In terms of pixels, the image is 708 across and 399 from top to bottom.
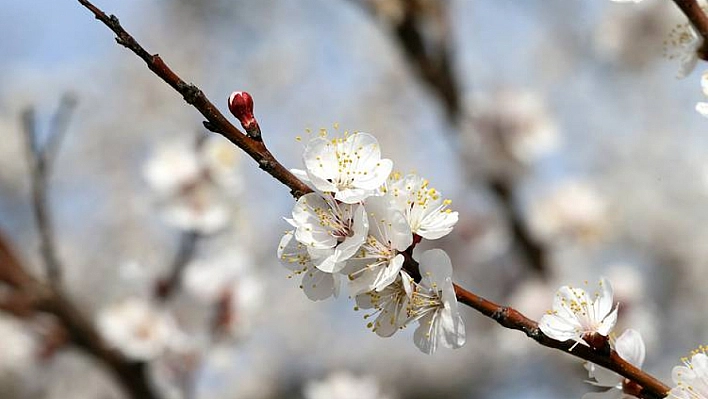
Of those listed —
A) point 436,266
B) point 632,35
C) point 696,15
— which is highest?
point 632,35

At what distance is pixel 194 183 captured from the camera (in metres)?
2.61

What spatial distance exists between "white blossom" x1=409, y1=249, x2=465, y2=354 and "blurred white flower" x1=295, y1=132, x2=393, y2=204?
10cm

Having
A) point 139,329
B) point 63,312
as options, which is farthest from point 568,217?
point 63,312

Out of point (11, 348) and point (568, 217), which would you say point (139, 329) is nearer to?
point (11, 348)

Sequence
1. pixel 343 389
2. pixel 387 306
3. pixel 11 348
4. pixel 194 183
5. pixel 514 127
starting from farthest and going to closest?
pixel 514 127 → pixel 11 348 → pixel 194 183 → pixel 343 389 → pixel 387 306

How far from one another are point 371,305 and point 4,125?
6.29 meters

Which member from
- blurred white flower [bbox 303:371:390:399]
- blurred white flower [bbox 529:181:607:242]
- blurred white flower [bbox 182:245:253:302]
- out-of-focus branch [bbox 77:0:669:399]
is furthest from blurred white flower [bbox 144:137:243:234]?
out-of-focus branch [bbox 77:0:669:399]

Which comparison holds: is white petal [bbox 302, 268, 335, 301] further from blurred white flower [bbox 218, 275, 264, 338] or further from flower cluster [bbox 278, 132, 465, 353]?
blurred white flower [bbox 218, 275, 264, 338]

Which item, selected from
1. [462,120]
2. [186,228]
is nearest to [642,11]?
[462,120]

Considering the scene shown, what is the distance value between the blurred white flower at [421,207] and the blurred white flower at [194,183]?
64.0 inches

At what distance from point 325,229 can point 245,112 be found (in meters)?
0.16

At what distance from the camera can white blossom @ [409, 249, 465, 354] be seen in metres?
0.91

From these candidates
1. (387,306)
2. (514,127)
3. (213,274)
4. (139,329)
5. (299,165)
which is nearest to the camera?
(387,306)

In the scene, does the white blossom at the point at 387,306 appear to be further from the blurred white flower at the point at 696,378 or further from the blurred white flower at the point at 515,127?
the blurred white flower at the point at 515,127
